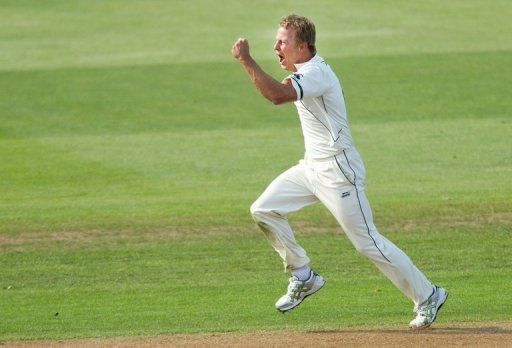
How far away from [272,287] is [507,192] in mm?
4921

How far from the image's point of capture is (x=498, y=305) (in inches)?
407

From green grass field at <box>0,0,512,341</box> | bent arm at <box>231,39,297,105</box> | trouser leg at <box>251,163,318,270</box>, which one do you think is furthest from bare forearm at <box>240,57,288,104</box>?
green grass field at <box>0,0,512,341</box>

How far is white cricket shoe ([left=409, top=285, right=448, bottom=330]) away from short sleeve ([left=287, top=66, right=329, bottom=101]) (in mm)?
1849

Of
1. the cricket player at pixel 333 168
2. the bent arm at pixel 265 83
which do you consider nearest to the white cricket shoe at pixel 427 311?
the cricket player at pixel 333 168

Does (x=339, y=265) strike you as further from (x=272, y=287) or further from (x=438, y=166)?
(x=438, y=166)

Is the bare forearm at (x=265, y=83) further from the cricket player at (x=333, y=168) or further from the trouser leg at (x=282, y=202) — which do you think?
the trouser leg at (x=282, y=202)

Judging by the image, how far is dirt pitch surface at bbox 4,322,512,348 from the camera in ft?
29.8

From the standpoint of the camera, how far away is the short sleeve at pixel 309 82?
29.0 feet

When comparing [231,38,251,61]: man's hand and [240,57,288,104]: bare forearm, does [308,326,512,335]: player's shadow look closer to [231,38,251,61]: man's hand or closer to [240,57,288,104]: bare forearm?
[240,57,288,104]: bare forearm

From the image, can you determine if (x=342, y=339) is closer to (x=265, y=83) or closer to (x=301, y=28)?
(x=265, y=83)

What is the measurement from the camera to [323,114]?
9.16m

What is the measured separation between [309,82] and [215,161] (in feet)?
30.2

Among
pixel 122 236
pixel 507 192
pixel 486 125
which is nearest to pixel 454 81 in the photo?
pixel 486 125

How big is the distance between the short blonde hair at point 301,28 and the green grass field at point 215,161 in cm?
238
